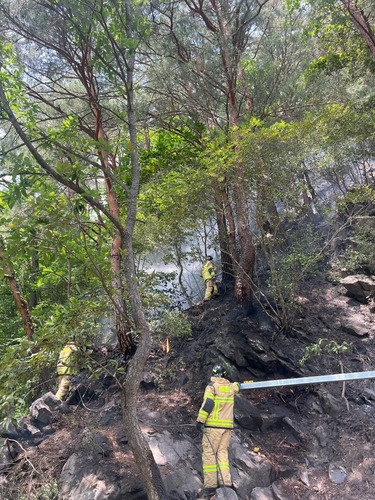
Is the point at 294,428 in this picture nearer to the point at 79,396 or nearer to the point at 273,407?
the point at 273,407

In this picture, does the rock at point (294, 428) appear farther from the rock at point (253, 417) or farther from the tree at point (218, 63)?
the tree at point (218, 63)

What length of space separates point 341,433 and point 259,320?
3137 millimetres

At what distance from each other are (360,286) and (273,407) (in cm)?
432

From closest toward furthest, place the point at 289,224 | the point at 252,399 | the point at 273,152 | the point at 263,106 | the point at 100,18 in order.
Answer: the point at 100,18 → the point at 252,399 → the point at 273,152 → the point at 263,106 → the point at 289,224

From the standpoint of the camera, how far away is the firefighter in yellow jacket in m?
5.35

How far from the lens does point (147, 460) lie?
448 centimetres

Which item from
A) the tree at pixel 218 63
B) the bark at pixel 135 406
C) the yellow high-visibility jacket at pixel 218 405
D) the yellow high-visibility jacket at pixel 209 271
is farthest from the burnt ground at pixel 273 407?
the yellow high-visibility jacket at pixel 209 271

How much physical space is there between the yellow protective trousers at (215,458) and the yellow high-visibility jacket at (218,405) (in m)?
0.12

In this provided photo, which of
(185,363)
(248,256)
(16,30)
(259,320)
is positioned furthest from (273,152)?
(16,30)

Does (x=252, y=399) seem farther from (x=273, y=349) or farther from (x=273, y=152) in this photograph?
(x=273, y=152)

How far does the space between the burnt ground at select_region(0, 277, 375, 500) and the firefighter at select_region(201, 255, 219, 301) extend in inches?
55.5

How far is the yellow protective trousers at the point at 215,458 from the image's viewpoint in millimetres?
5336

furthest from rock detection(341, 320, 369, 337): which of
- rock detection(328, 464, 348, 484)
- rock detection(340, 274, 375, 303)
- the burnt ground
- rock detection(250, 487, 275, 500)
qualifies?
rock detection(250, 487, 275, 500)

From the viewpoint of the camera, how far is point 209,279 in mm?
11492
